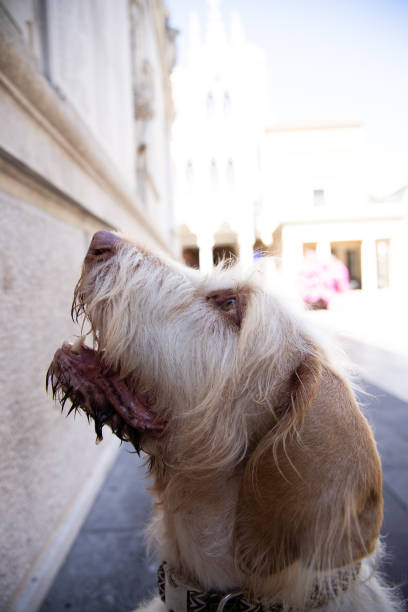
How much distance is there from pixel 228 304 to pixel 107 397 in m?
0.64

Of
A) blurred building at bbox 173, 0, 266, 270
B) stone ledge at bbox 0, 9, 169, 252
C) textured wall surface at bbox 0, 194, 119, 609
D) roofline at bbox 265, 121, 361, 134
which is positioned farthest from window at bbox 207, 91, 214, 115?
textured wall surface at bbox 0, 194, 119, 609

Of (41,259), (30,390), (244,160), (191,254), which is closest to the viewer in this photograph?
(30,390)

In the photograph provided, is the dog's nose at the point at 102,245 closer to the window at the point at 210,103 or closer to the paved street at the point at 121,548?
the paved street at the point at 121,548

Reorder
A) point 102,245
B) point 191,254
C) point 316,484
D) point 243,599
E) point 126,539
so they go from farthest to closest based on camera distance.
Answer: point 191,254
point 126,539
point 102,245
point 243,599
point 316,484

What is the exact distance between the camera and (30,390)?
2.15m

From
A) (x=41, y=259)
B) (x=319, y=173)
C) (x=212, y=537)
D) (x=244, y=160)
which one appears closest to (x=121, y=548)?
(x=212, y=537)

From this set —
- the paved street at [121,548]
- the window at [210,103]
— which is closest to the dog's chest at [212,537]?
the paved street at [121,548]

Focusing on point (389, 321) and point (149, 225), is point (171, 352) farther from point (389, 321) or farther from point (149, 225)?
point (389, 321)

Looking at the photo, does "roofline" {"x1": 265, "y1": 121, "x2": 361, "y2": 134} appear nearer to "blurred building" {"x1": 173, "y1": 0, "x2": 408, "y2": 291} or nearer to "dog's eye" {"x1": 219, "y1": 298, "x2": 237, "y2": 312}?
"blurred building" {"x1": 173, "y1": 0, "x2": 408, "y2": 291}

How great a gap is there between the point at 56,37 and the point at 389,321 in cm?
1644

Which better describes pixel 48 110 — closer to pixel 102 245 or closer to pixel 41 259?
pixel 41 259

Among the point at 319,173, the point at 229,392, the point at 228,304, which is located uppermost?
the point at 319,173

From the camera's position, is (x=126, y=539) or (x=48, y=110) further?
(x=126, y=539)

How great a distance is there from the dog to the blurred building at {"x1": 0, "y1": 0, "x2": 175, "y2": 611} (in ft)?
2.56
